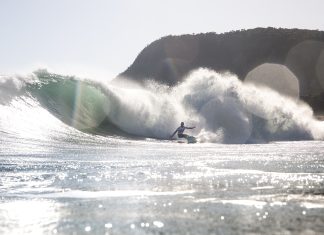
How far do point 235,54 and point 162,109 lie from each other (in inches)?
3887

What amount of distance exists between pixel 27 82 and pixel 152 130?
8.56m

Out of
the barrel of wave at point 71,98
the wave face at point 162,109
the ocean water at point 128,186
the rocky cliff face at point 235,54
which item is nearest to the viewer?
the ocean water at point 128,186

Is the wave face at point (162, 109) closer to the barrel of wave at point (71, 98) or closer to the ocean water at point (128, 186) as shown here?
the barrel of wave at point (71, 98)

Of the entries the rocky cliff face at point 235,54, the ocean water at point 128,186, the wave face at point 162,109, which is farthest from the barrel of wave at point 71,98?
the rocky cliff face at point 235,54

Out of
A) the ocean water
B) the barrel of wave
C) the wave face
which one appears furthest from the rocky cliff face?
the ocean water

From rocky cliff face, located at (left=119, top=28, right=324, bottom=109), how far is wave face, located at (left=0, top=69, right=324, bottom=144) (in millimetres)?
81673

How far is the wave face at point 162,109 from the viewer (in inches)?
1190

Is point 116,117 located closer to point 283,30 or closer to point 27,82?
point 27,82

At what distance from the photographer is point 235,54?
133 metres

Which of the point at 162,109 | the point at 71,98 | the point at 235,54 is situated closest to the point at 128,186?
the point at 71,98

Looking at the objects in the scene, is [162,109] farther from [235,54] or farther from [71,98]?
[235,54]

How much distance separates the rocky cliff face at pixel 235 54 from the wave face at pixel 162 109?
81673 millimetres

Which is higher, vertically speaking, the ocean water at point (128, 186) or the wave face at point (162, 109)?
the wave face at point (162, 109)

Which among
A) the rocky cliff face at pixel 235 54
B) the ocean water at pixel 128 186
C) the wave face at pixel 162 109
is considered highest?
the rocky cliff face at pixel 235 54
